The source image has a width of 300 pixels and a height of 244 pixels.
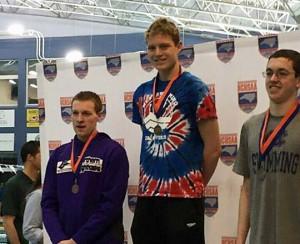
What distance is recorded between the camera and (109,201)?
2.61 m

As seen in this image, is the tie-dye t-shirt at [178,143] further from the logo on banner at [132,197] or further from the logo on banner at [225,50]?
the logo on banner at [132,197]

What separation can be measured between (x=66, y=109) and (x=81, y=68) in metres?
0.28

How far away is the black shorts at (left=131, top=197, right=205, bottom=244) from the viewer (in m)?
2.34

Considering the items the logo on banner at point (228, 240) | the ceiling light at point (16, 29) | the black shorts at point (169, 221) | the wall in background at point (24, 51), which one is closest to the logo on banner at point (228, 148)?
the logo on banner at point (228, 240)

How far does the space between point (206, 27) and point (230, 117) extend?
32.4ft

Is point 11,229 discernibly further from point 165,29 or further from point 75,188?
point 165,29

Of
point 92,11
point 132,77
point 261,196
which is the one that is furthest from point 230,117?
point 92,11

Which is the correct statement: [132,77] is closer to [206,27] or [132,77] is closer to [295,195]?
[295,195]

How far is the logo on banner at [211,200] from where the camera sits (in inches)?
116

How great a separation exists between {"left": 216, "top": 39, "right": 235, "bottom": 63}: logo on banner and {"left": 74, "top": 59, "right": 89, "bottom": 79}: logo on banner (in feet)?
2.92

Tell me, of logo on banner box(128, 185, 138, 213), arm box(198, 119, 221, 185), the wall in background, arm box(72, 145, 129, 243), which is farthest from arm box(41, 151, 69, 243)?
the wall in background

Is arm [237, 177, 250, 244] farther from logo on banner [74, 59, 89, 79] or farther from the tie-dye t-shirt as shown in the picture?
logo on banner [74, 59, 89, 79]

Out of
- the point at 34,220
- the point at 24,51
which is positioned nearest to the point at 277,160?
the point at 34,220

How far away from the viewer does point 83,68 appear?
3.42 metres
